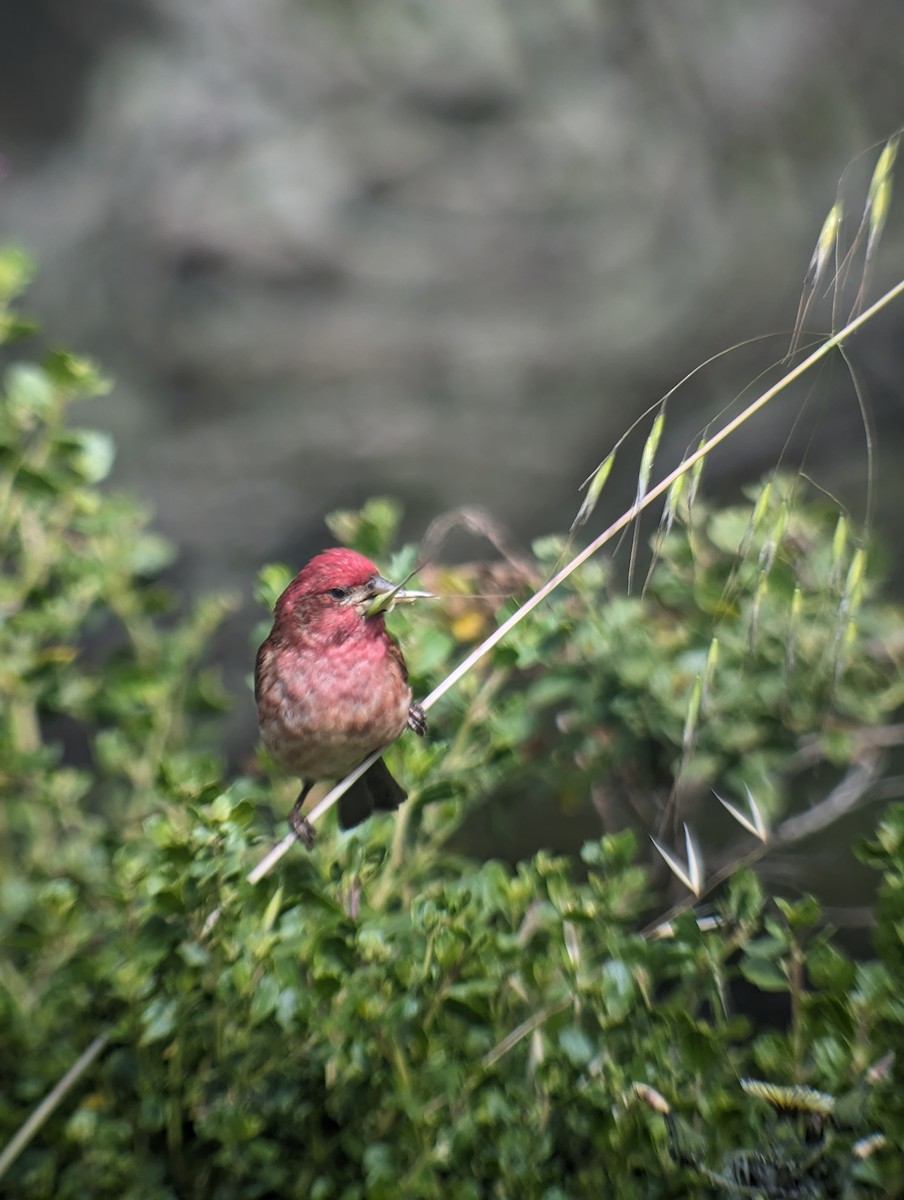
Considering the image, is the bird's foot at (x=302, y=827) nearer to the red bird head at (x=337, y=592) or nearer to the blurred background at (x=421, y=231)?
the red bird head at (x=337, y=592)

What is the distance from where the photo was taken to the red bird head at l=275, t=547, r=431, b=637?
1.21m

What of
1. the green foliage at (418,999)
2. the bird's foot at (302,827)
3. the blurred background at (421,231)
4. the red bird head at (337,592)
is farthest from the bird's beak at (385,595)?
the blurred background at (421,231)

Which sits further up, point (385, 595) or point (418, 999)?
point (385, 595)

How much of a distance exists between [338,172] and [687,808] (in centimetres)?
231

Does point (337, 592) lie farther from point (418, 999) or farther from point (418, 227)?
point (418, 227)

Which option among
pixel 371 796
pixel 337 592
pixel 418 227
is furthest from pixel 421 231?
pixel 337 592

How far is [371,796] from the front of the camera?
4.85ft

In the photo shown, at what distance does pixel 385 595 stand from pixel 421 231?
9.87 ft

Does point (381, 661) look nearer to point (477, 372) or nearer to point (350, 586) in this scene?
point (350, 586)

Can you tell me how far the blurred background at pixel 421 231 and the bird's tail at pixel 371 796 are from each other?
2.40 m

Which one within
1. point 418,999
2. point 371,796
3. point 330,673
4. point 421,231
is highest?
point 421,231

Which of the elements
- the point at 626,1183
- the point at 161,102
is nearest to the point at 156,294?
the point at 161,102

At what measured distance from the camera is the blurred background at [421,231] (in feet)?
12.7

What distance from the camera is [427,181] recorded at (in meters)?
3.95
